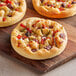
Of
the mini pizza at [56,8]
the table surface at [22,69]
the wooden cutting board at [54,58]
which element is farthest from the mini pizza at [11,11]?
the table surface at [22,69]

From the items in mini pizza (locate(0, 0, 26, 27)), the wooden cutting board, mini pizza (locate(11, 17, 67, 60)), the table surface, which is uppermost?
mini pizza (locate(0, 0, 26, 27))

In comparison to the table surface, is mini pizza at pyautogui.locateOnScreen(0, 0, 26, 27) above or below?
above

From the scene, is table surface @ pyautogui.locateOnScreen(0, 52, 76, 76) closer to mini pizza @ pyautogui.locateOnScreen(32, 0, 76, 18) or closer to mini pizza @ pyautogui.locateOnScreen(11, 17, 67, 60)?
mini pizza @ pyautogui.locateOnScreen(11, 17, 67, 60)

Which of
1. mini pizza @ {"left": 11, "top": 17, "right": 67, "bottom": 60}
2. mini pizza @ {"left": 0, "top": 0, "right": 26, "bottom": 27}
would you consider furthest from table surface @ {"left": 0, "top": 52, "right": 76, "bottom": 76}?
mini pizza @ {"left": 0, "top": 0, "right": 26, "bottom": 27}

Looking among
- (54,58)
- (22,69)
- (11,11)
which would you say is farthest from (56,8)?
(22,69)

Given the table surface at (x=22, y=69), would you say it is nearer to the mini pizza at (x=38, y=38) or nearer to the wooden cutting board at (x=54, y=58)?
the wooden cutting board at (x=54, y=58)

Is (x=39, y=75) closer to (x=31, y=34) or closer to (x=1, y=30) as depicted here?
(x=31, y=34)

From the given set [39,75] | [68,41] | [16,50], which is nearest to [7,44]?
[16,50]
